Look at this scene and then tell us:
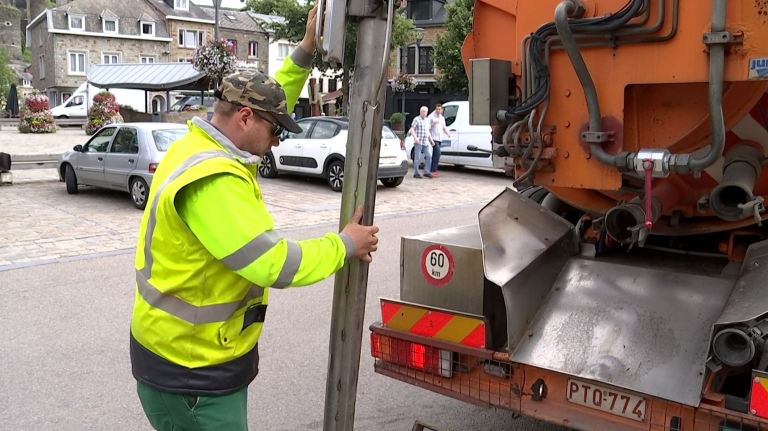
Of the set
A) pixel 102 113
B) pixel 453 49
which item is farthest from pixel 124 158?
pixel 453 49

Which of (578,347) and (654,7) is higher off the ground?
(654,7)

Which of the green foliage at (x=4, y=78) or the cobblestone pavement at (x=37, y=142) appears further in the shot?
the green foliage at (x=4, y=78)

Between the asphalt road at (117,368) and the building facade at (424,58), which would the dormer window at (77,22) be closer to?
the building facade at (424,58)

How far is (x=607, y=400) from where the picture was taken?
279 cm

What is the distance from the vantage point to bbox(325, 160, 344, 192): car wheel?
14.4m

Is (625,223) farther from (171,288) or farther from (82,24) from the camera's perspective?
(82,24)

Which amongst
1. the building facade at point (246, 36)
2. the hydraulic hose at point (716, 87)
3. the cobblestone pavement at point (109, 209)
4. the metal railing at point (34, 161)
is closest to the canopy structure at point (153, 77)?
the metal railing at point (34, 161)

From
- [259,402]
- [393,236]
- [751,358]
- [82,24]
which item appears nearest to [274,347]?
[259,402]

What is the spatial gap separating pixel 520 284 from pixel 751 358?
3.19ft

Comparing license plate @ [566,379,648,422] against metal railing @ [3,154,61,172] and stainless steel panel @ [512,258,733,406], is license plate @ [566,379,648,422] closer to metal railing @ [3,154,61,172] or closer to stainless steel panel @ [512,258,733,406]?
stainless steel panel @ [512,258,733,406]

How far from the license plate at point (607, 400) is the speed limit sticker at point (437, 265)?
77cm

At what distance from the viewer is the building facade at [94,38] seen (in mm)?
53531

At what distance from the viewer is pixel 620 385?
2.74m

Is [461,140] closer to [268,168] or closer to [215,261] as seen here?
[268,168]
